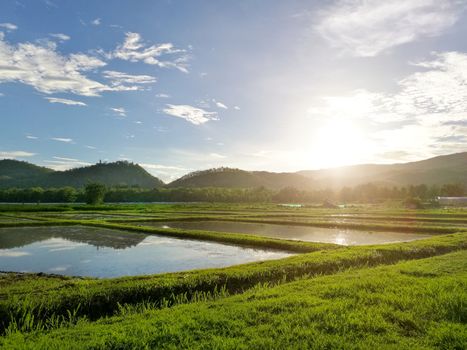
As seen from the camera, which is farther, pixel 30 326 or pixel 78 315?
pixel 78 315

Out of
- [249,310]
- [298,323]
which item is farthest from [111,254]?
[298,323]

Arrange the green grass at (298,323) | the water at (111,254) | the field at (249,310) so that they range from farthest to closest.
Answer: the water at (111,254) < the field at (249,310) < the green grass at (298,323)

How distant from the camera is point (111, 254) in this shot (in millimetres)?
19359

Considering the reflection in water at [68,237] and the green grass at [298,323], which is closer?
the green grass at [298,323]

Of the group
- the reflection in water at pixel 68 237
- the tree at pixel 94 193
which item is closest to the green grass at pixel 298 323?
the reflection in water at pixel 68 237

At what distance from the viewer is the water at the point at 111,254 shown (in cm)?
1591

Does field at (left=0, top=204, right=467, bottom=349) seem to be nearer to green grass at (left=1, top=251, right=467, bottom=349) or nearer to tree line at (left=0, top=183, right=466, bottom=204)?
green grass at (left=1, top=251, right=467, bottom=349)

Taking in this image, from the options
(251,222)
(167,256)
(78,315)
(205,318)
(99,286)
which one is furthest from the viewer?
(251,222)

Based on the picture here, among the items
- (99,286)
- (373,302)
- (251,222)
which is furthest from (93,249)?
(251,222)

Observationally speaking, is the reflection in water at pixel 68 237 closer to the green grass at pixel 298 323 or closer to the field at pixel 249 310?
the field at pixel 249 310

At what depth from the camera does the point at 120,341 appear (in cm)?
649

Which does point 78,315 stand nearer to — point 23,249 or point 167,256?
point 167,256

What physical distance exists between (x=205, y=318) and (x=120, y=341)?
71.5 inches

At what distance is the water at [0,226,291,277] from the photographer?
15914 millimetres
